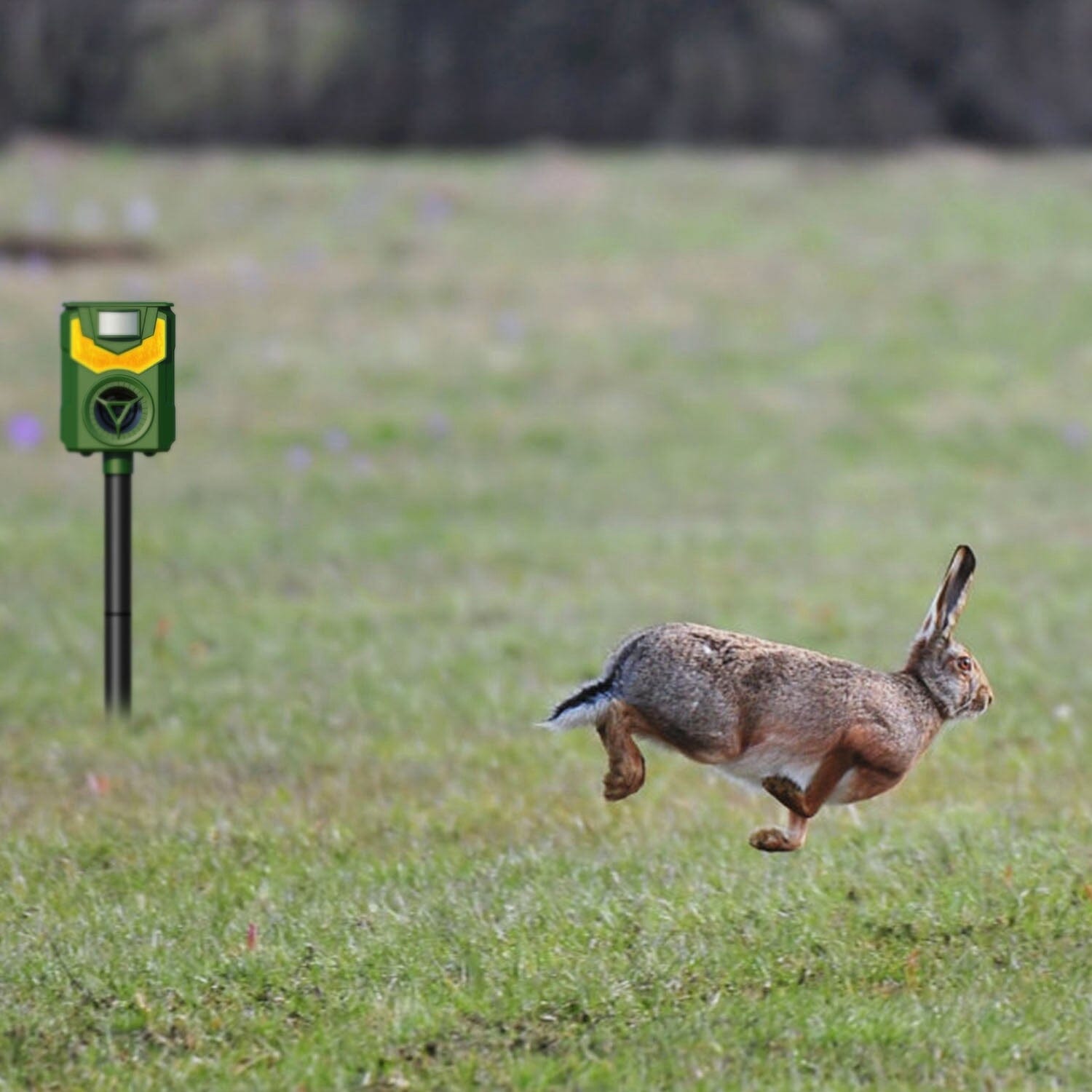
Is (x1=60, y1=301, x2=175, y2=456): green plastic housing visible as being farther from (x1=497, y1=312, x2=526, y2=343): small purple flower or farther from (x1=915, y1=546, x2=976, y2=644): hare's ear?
(x1=497, y1=312, x2=526, y2=343): small purple flower

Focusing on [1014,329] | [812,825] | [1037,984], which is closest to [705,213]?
[1014,329]

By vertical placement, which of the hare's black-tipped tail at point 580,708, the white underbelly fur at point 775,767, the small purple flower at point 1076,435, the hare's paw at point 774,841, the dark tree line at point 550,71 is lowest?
the small purple flower at point 1076,435

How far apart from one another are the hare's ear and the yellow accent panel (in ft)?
8.22

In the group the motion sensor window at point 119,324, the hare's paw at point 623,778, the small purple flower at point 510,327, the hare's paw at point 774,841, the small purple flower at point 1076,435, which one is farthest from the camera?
the small purple flower at point 510,327

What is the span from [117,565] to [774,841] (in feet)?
9.29

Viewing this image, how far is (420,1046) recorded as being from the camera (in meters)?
4.99

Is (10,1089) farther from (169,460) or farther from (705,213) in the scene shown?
(705,213)

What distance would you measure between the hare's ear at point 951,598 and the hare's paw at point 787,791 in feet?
1.81

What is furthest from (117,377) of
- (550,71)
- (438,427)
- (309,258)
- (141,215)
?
(550,71)

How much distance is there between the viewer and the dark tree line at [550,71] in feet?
82.4

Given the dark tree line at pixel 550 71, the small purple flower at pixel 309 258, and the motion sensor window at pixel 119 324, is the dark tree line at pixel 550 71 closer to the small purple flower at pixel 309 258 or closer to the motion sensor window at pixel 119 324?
the small purple flower at pixel 309 258

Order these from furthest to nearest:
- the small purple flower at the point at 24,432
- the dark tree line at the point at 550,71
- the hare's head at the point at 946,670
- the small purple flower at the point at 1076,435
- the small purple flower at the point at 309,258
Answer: the dark tree line at the point at 550,71 < the small purple flower at the point at 309,258 < the small purple flower at the point at 1076,435 < the small purple flower at the point at 24,432 < the hare's head at the point at 946,670

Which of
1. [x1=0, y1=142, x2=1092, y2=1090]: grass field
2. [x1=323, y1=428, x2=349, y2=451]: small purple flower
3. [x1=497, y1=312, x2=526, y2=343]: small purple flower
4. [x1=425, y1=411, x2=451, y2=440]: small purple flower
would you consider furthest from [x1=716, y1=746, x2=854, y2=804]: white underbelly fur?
[x1=497, y1=312, x2=526, y2=343]: small purple flower

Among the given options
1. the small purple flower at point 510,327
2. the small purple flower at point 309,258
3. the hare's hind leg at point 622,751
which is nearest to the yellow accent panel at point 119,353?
the hare's hind leg at point 622,751
